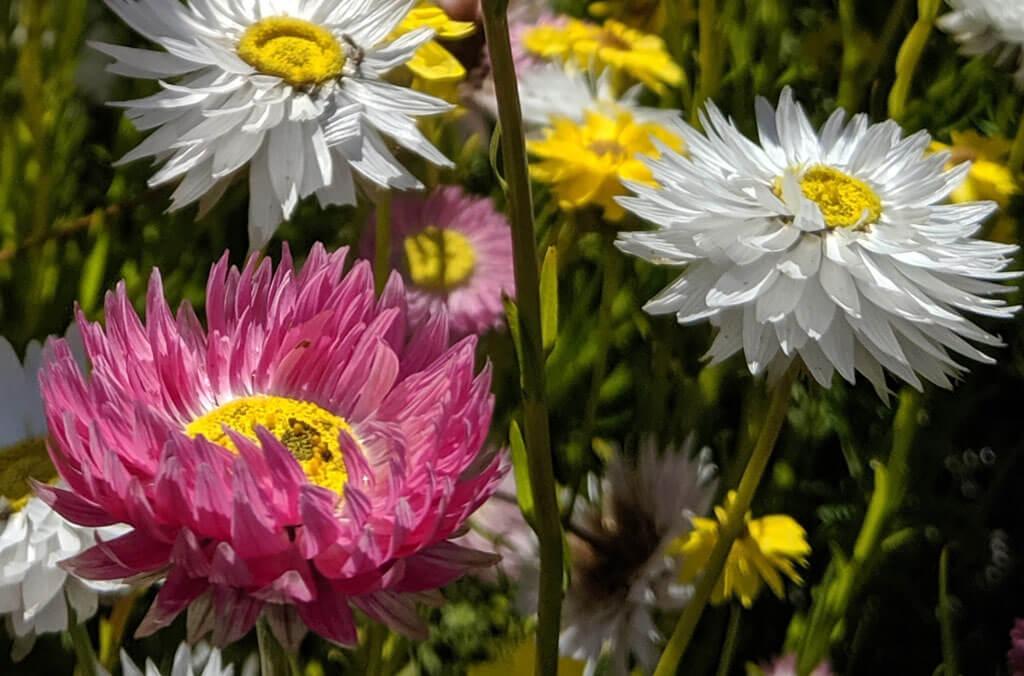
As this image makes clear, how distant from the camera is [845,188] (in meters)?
0.38

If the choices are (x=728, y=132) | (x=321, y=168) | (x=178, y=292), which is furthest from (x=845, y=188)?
(x=178, y=292)

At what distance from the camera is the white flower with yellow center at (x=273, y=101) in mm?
337

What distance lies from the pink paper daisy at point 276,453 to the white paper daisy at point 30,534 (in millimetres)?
63

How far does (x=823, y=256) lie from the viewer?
35 centimetres

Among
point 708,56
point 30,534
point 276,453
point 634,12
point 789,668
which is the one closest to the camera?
point 276,453

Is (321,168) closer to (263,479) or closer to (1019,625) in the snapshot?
(263,479)

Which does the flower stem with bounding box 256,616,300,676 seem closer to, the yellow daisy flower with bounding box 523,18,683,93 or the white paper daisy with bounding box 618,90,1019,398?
the white paper daisy with bounding box 618,90,1019,398

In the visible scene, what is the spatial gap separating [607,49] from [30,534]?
365 mm

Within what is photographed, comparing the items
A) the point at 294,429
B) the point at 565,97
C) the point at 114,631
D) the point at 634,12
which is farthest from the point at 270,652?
the point at 634,12

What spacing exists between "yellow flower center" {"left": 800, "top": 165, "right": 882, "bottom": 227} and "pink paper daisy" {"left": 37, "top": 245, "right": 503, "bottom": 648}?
0.16 m

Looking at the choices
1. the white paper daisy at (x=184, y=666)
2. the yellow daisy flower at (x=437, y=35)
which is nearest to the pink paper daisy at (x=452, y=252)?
the yellow daisy flower at (x=437, y=35)

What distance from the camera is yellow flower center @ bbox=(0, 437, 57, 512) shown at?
0.36m

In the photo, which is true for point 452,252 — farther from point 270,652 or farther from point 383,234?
point 270,652

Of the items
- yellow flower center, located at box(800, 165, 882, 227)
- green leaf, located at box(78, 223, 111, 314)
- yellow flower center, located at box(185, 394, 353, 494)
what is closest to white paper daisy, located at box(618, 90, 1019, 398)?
yellow flower center, located at box(800, 165, 882, 227)
